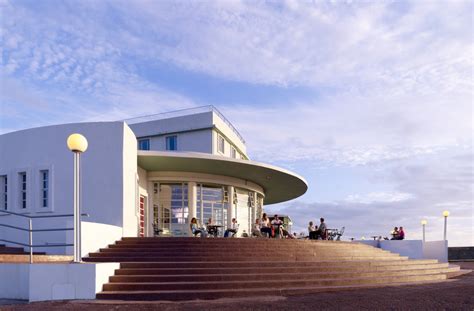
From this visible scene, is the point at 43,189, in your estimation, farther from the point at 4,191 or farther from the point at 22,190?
the point at 4,191

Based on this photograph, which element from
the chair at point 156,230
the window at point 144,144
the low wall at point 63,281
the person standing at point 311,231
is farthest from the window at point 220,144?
the low wall at point 63,281

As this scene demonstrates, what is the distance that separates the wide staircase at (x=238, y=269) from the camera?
11586 millimetres

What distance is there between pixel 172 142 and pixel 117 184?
45.7 ft

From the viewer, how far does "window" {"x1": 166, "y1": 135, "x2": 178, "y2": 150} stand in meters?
30.6

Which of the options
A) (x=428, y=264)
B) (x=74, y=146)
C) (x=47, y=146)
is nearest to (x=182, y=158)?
(x=47, y=146)

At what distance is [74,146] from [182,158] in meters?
8.95

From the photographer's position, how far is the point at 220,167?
872 inches

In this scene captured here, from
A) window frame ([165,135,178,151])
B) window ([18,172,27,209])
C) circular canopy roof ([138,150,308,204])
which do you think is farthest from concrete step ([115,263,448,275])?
window frame ([165,135,178,151])

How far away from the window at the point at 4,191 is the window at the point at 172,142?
13.0 metres

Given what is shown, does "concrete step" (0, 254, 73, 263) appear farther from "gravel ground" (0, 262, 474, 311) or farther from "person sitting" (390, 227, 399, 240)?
"person sitting" (390, 227, 399, 240)

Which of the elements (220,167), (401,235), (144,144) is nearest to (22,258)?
(220,167)

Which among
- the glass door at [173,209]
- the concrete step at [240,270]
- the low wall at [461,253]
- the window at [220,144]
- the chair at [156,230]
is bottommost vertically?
the low wall at [461,253]

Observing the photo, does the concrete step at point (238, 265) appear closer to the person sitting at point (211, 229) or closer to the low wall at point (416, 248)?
the person sitting at point (211, 229)

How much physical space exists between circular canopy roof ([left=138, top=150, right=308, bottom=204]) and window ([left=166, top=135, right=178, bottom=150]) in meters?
6.08
